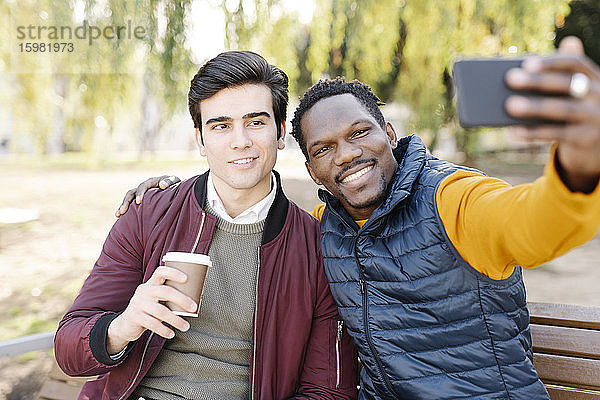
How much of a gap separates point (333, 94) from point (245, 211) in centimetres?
61

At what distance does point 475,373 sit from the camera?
178 cm

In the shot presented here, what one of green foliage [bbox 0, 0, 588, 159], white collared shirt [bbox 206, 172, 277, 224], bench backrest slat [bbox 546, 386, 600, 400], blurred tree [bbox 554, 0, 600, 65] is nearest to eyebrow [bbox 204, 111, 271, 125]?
white collared shirt [bbox 206, 172, 277, 224]

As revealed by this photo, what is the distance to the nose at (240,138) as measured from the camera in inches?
84.1

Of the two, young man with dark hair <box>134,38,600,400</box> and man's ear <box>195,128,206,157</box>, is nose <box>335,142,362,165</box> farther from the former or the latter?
man's ear <box>195,128,206,157</box>

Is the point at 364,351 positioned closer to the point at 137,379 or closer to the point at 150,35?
the point at 137,379

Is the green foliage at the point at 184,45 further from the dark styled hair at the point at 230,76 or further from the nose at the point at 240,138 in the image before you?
the nose at the point at 240,138

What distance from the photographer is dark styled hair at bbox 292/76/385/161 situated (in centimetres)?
225

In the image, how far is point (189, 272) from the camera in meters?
1.55

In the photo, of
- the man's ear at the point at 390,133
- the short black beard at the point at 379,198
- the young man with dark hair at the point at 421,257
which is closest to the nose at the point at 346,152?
the young man with dark hair at the point at 421,257

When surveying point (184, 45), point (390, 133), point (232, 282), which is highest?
point (184, 45)

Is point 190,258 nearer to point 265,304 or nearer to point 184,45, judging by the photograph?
point 265,304

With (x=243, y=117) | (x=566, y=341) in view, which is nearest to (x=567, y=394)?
(x=566, y=341)

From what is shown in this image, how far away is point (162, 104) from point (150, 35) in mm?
784

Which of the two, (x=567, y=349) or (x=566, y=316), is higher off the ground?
(x=566, y=316)
